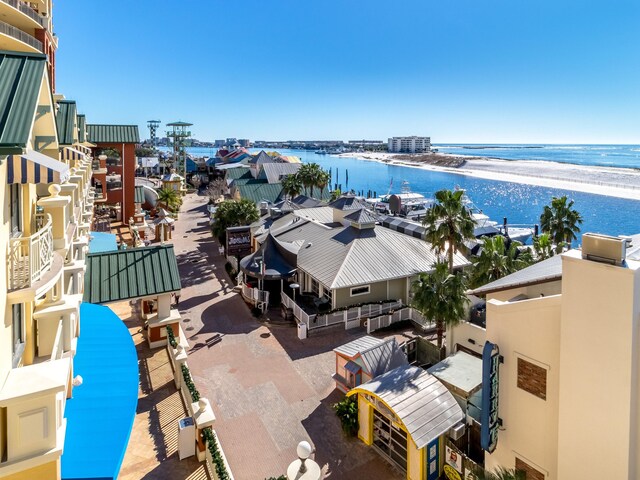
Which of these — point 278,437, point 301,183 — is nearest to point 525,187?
point 301,183

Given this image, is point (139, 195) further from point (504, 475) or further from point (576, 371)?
point (576, 371)

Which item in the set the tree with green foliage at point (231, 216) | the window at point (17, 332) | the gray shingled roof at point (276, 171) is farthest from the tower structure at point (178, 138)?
the window at point (17, 332)

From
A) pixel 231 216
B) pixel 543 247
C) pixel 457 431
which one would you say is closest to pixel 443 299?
pixel 457 431

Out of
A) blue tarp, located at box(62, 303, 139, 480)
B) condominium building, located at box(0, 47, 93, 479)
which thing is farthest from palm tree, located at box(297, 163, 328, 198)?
condominium building, located at box(0, 47, 93, 479)

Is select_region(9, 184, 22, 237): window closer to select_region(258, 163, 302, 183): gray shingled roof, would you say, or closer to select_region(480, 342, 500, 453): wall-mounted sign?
select_region(480, 342, 500, 453): wall-mounted sign

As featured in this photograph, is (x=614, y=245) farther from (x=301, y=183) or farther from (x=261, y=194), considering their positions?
(x=261, y=194)

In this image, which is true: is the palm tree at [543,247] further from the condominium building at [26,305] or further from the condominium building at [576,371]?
the condominium building at [26,305]

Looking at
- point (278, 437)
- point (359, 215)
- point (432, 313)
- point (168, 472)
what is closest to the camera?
point (168, 472)
